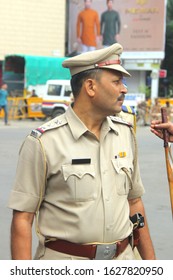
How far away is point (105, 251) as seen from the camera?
258cm

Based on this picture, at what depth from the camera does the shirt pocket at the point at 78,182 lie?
2.56 meters

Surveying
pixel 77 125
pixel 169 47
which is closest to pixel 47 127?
pixel 77 125

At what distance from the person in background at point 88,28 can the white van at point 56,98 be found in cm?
1302

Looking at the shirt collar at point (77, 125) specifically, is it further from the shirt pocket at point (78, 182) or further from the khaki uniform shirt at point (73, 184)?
the shirt pocket at point (78, 182)

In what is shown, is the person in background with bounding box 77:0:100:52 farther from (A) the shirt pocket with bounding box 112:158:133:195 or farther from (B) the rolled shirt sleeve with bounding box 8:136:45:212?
(B) the rolled shirt sleeve with bounding box 8:136:45:212

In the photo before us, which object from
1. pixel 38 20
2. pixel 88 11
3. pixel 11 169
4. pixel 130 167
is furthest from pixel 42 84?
pixel 130 167

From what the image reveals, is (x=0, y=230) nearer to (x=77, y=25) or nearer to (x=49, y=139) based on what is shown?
(x=49, y=139)

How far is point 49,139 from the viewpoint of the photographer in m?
2.60

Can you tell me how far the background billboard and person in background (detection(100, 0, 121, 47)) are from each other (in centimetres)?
30

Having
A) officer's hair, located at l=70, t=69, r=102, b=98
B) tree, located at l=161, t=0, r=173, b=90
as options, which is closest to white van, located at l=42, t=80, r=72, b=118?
officer's hair, located at l=70, t=69, r=102, b=98

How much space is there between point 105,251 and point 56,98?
21.3m

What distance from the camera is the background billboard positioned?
116ft

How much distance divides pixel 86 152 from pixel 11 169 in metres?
8.39

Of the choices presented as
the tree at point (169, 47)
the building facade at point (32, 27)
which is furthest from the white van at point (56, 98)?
the tree at point (169, 47)
